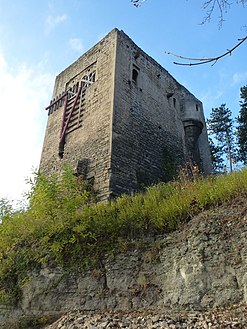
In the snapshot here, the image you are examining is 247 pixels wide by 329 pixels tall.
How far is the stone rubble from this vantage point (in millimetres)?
3785

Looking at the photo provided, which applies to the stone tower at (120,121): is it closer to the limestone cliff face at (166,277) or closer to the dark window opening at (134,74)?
the dark window opening at (134,74)

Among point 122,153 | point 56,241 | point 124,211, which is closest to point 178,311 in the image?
point 124,211

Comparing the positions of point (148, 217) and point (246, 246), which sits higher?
point (148, 217)

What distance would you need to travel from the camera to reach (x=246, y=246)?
14.8 feet

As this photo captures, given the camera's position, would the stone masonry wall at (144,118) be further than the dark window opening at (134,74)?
No

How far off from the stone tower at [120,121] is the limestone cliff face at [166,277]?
11.2ft

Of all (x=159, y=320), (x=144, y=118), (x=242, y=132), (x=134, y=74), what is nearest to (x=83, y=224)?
(x=159, y=320)

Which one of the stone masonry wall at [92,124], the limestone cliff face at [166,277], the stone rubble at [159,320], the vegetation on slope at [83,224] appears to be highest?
the stone masonry wall at [92,124]

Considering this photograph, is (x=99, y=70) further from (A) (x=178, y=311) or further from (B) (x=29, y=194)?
(A) (x=178, y=311)

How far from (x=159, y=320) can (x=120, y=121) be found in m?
7.22

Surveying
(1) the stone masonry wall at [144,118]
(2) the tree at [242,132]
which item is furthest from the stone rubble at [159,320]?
(2) the tree at [242,132]

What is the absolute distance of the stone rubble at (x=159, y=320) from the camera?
379 cm

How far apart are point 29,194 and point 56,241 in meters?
1.73

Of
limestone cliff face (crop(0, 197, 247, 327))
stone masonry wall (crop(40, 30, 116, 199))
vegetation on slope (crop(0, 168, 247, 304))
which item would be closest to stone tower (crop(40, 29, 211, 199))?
stone masonry wall (crop(40, 30, 116, 199))
